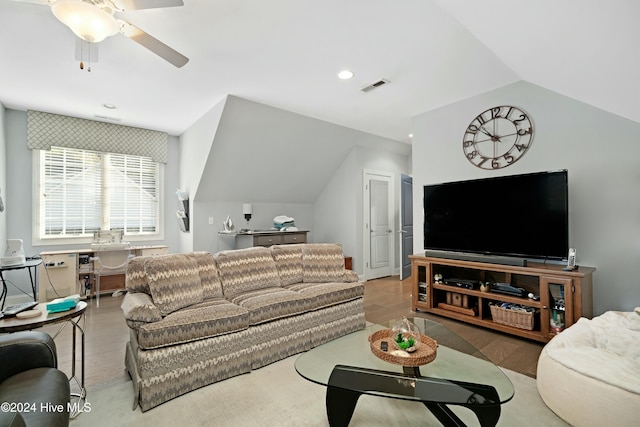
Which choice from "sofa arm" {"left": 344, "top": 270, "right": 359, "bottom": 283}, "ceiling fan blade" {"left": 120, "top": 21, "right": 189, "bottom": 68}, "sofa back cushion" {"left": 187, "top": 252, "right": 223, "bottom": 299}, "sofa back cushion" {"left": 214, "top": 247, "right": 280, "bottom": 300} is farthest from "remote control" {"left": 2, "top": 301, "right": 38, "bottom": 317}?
"sofa arm" {"left": 344, "top": 270, "right": 359, "bottom": 283}

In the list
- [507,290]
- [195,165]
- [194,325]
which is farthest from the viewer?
[195,165]

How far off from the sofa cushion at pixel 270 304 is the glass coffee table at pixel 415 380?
669mm

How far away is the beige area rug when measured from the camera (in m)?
1.73

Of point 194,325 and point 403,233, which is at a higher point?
point 403,233

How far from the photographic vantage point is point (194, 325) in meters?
2.05

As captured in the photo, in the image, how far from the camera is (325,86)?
3.39 metres

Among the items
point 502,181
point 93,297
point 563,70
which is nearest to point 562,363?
point 502,181

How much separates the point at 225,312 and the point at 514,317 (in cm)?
271

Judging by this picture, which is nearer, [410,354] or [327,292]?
[410,354]

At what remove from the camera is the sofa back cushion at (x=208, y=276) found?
2.60m

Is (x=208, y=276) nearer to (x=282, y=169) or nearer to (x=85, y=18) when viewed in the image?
(x=85, y=18)

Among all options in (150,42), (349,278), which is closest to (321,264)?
(349,278)

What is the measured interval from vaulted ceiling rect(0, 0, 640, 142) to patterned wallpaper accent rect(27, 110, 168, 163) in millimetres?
306

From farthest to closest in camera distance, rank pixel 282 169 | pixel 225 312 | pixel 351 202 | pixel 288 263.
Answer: pixel 351 202, pixel 282 169, pixel 288 263, pixel 225 312
